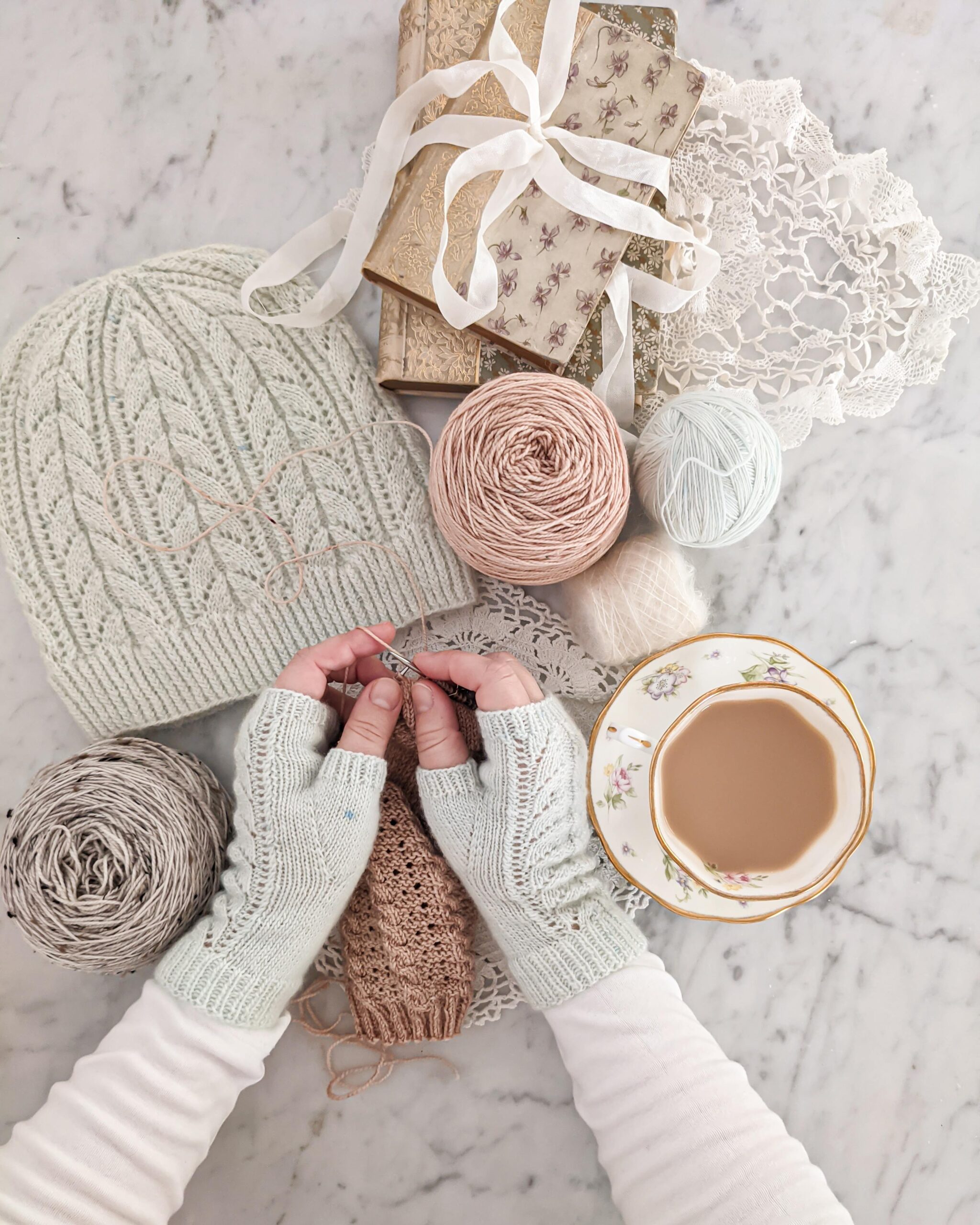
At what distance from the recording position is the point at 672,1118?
63 cm

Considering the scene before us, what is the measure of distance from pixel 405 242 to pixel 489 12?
8.7 inches

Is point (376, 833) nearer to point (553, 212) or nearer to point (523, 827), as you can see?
point (523, 827)

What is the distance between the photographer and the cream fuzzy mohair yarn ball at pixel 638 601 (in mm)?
670

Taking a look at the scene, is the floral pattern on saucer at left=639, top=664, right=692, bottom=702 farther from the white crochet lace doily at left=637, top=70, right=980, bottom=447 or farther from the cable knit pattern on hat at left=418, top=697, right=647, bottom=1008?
the white crochet lace doily at left=637, top=70, right=980, bottom=447

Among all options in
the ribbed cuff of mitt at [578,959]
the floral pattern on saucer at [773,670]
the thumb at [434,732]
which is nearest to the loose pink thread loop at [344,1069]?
the ribbed cuff of mitt at [578,959]

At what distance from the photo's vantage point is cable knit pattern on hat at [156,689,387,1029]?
66 centimetres

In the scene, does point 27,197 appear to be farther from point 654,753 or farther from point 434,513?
point 654,753

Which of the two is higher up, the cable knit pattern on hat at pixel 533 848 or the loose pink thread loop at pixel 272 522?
the loose pink thread loop at pixel 272 522

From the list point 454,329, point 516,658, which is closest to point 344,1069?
point 516,658

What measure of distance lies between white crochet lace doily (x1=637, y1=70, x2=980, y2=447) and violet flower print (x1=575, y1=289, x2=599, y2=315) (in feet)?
0.28

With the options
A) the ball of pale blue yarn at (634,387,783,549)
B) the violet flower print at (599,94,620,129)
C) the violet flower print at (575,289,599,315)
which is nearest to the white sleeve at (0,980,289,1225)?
the ball of pale blue yarn at (634,387,783,549)

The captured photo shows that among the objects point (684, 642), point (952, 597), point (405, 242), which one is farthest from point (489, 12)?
point (952, 597)

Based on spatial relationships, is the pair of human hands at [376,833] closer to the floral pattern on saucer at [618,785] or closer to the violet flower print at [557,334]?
the floral pattern on saucer at [618,785]

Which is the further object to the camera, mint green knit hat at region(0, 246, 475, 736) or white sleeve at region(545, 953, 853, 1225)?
mint green knit hat at region(0, 246, 475, 736)
